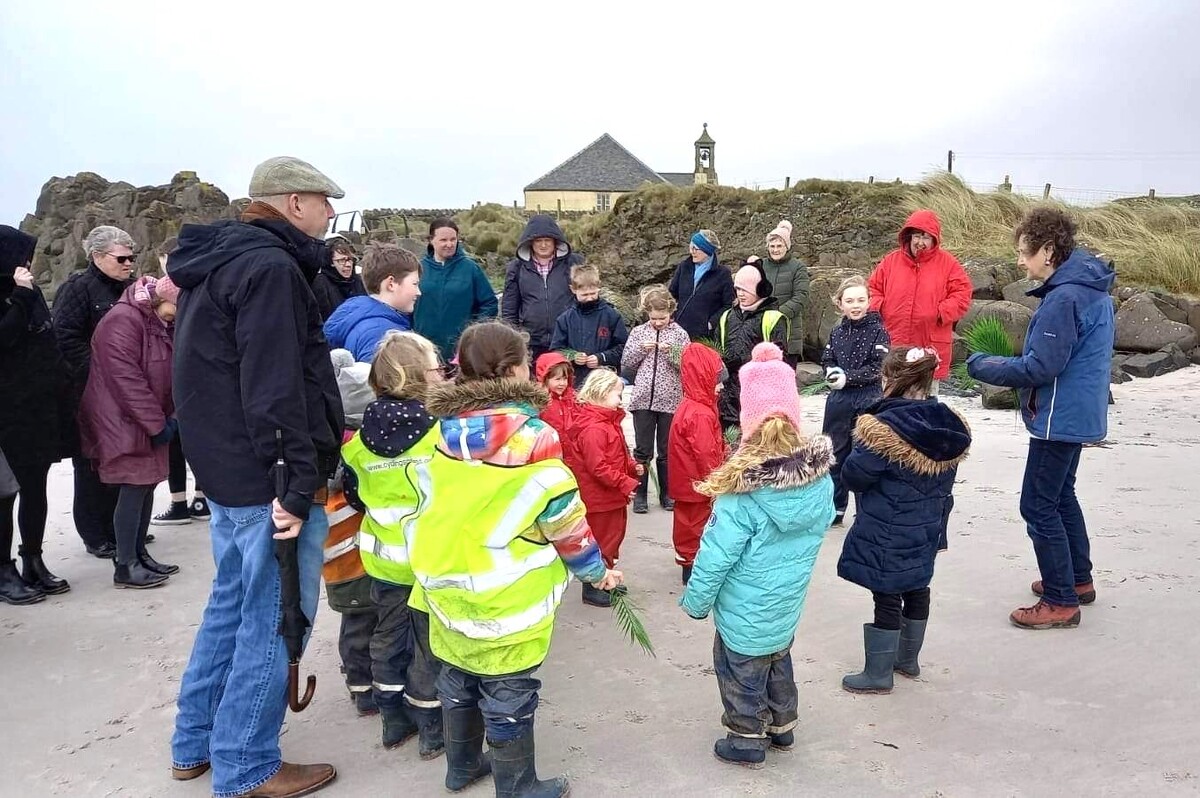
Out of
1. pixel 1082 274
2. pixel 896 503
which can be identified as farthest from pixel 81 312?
pixel 1082 274

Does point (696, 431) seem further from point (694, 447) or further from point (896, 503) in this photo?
point (896, 503)

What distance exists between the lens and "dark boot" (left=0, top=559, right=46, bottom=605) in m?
4.92

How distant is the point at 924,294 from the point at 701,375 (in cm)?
222

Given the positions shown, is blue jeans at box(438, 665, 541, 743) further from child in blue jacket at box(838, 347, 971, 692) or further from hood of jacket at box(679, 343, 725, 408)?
hood of jacket at box(679, 343, 725, 408)

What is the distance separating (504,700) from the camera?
114 inches

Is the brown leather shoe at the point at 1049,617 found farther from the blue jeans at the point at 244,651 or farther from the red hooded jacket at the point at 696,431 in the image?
the blue jeans at the point at 244,651

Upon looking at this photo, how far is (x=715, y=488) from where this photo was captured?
318 cm

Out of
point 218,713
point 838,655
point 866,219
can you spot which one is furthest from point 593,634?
point 866,219

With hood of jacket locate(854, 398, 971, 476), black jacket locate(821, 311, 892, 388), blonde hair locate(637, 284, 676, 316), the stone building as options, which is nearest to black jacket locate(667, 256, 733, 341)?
blonde hair locate(637, 284, 676, 316)

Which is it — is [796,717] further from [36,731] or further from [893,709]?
[36,731]

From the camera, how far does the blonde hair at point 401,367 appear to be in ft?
10.9

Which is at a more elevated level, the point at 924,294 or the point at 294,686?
the point at 924,294

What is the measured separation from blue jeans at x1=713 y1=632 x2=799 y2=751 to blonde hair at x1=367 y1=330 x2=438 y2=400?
4.95 feet

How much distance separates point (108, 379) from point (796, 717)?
4.34 m
